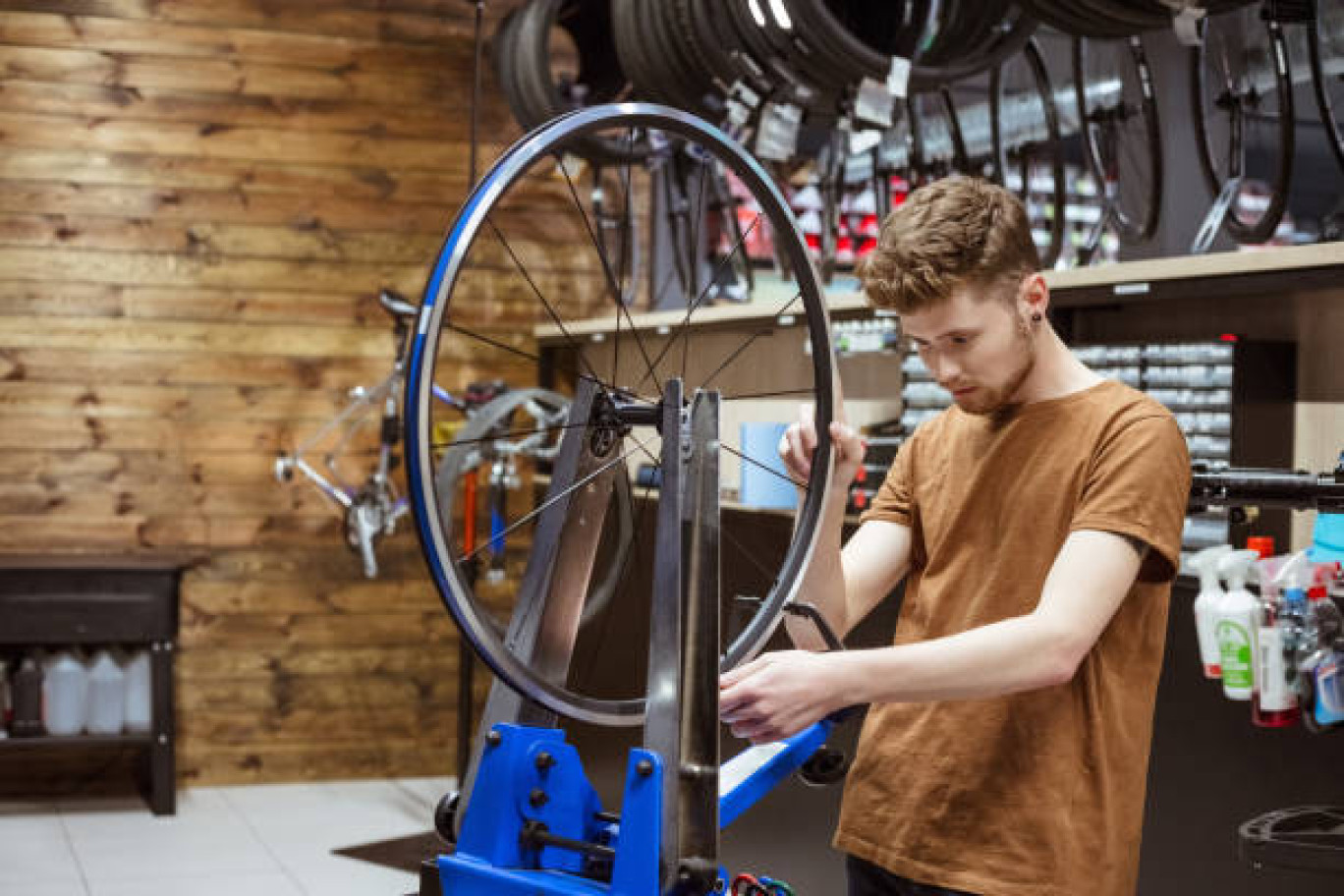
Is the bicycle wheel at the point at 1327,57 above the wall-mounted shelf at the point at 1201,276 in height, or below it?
above

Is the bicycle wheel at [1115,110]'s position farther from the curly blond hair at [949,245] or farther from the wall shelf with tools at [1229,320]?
the curly blond hair at [949,245]

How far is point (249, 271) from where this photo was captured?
18.8 ft

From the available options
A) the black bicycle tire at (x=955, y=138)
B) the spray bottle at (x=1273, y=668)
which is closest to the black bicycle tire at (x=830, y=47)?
the black bicycle tire at (x=955, y=138)

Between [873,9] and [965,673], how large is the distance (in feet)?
10.1

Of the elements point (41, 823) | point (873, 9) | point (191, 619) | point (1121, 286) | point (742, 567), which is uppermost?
point (873, 9)

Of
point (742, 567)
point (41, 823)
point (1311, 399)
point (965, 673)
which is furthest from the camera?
point (41, 823)

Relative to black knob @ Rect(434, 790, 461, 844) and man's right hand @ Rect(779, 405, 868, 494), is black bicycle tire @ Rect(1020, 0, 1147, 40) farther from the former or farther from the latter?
black knob @ Rect(434, 790, 461, 844)

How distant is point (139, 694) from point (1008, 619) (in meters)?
4.40

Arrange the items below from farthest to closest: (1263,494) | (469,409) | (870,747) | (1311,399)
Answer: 1. (469,409)
2. (1311,399)
3. (1263,494)
4. (870,747)

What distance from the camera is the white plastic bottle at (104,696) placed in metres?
5.19

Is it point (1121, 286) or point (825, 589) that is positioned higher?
point (1121, 286)

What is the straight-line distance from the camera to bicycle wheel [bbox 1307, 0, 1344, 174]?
11.9 ft

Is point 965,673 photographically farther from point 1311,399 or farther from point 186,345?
point 186,345

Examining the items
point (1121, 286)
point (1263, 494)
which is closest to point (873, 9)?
point (1121, 286)
